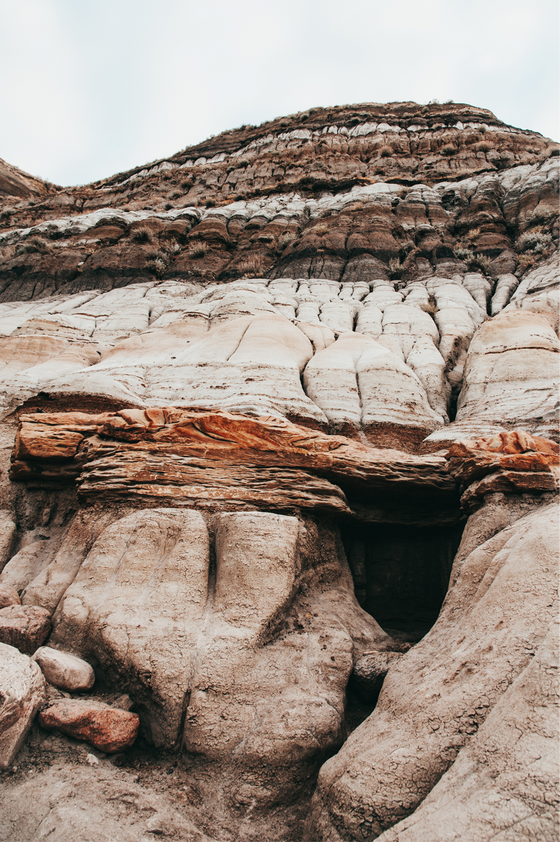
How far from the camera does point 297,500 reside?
23.7 ft

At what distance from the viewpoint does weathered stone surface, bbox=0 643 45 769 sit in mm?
4594

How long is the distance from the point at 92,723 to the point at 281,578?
106 inches

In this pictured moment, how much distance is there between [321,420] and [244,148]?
40211 millimetres

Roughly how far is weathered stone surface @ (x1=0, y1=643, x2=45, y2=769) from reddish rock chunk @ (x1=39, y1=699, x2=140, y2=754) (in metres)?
0.21

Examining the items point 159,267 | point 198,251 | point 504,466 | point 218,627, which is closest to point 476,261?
point 198,251

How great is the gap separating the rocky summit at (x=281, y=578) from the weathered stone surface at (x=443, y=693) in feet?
0.08

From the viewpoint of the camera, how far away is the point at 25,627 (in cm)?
604

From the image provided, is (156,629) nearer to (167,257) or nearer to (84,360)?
(84,360)

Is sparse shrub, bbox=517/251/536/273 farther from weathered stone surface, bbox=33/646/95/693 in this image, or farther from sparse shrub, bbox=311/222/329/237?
weathered stone surface, bbox=33/646/95/693

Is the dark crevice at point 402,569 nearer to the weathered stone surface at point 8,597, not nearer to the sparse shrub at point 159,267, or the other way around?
the weathered stone surface at point 8,597

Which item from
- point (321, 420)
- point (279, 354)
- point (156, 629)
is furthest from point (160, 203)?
point (156, 629)

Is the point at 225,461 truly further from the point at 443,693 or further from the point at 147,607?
the point at 443,693

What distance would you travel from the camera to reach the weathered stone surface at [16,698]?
4.59m

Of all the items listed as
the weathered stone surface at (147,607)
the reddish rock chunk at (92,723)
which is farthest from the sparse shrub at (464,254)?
the reddish rock chunk at (92,723)
